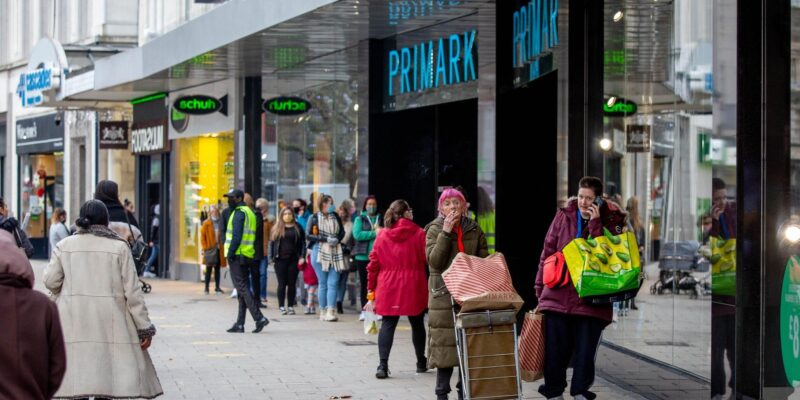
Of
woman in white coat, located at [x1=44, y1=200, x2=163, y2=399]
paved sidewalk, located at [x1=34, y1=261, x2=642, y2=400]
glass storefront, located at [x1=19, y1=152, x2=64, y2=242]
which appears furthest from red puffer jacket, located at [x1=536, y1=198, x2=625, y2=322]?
glass storefront, located at [x1=19, y1=152, x2=64, y2=242]

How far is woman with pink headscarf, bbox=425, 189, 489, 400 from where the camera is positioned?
1007 centimetres

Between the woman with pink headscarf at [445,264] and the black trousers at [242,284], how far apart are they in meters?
5.89

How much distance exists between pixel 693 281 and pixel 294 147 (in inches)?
556

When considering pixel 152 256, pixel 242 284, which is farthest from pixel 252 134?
pixel 242 284

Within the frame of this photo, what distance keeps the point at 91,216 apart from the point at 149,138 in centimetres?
2152

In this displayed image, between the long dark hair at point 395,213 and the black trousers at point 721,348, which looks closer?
the black trousers at point 721,348

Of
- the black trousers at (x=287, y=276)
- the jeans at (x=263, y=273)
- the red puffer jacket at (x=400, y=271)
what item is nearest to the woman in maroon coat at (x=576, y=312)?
the red puffer jacket at (x=400, y=271)

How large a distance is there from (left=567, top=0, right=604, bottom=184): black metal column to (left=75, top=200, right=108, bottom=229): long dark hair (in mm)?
5197

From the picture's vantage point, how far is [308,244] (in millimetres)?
18969

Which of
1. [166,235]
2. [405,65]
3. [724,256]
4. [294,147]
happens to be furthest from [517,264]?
[166,235]

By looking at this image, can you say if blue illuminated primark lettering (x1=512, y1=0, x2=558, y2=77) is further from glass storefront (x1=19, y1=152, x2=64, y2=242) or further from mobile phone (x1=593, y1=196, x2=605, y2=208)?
glass storefront (x1=19, y1=152, x2=64, y2=242)

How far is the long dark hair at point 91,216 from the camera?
28.3 ft

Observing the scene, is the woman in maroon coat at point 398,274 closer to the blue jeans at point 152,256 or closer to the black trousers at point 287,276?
the black trousers at point 287,276

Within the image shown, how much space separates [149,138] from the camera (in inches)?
1173
